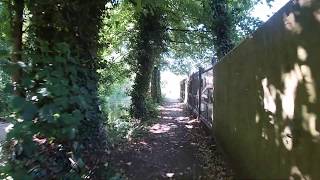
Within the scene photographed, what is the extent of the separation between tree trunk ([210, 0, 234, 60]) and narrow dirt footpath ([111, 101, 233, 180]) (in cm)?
517

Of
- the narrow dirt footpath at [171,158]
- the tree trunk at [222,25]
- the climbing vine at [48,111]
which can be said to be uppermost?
the tree trunk at [222,25]

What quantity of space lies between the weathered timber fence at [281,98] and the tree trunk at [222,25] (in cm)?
932

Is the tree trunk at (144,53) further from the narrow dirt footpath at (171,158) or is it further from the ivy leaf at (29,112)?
the ivy leaf at (29,112)

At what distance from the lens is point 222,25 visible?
612 inches

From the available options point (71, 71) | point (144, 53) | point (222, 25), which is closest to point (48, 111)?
point (71, 71)

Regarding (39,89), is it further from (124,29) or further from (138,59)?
(124,29)

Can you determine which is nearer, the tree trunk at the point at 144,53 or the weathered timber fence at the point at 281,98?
the weathered timber fence at the point at 281,98

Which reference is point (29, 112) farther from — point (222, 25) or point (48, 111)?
point (222, 25)

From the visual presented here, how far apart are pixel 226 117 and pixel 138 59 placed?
26.6 ft

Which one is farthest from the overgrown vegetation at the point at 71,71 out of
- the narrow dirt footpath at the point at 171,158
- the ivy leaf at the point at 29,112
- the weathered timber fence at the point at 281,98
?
the weathered timber fence at the point at 281,98

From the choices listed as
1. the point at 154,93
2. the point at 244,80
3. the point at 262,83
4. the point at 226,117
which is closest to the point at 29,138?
the point at 262,83

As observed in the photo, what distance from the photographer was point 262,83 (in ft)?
15.1

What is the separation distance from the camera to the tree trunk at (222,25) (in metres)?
15.5

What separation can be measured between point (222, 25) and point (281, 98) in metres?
12.1
